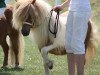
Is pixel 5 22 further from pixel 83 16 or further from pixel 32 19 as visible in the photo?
pixel 83 16

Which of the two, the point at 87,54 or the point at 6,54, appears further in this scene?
the point at 6,54

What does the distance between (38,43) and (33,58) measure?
2.99m

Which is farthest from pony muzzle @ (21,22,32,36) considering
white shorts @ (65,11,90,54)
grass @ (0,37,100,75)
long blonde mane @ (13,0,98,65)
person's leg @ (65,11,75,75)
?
grass @ (0,37,100,75)

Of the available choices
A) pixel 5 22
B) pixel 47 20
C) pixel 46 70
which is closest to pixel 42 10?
pixel 47 20

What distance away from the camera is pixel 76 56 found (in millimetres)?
5617

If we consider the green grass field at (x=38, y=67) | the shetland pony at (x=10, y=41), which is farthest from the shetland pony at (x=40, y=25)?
the shetland pony at (x=10, y=41)

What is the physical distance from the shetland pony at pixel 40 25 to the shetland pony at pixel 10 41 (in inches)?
69.6

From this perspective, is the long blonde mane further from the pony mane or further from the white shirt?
the white shirt

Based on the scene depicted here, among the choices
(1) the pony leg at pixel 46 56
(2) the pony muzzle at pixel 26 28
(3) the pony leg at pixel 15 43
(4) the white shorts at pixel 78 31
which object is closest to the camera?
(4) the white shorts at pixel 78 31

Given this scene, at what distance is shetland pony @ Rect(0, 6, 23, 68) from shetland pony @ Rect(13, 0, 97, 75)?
177cm

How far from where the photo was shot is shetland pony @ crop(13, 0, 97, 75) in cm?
660

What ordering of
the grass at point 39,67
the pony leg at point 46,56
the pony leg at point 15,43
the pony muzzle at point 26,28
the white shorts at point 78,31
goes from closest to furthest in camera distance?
the white shorts at point 78,31 < the pony muzzle at point 26,28 < the pony leg at point 46,56 < the grass at point 39,67 < the pony leg at point 15,43

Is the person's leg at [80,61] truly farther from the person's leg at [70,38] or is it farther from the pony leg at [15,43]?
the pony leg at [15,43]

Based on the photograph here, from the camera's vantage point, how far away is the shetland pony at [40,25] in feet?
21.6
